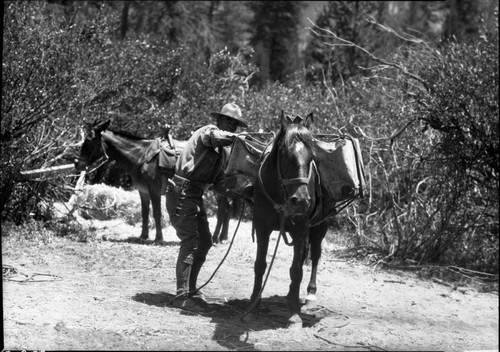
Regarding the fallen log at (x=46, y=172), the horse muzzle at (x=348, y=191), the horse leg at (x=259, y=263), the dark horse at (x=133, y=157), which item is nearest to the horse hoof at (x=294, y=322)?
the horse leg at (x=259, y=263)

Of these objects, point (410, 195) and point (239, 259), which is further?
point (410, 195)

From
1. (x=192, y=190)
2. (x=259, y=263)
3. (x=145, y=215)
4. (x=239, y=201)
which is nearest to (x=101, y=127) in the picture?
(x=145, y=215)

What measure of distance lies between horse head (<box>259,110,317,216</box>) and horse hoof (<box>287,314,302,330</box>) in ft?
3.31

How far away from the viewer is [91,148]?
10766 millimetres

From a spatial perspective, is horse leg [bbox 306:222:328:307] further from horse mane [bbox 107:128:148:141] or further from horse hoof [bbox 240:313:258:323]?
horse mane [bbox 107:128:148:141]

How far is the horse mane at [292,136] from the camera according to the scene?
222 inches

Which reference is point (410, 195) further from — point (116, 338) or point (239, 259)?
point (116, 338)

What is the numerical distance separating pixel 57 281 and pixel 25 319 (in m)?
1.79

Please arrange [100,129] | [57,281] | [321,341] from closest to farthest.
A: [321,341]
[57,281]
[100,129]

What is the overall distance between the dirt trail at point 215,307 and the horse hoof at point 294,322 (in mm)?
64

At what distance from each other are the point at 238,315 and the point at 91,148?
5497 mm

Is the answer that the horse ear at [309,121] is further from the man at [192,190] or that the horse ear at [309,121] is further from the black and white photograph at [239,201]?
the man at [192,190]

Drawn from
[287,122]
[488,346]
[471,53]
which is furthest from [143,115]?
[488,346]

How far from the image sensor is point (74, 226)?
34.3ft
